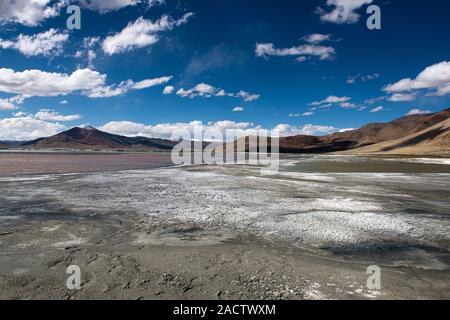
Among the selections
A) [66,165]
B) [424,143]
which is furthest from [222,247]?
[424,143]

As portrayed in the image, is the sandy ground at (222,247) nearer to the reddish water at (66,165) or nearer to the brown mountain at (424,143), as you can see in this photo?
the reddish water at (66,165)

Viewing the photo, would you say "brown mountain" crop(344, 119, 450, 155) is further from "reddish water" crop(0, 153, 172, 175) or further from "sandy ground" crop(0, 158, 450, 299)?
"sandy ground" crop(0, 158, 450, 299)

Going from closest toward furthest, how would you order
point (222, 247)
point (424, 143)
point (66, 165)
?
point (222, 247)
point (66, 165)
point (424, 143)

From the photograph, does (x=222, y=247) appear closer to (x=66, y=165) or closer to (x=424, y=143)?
(x=66, y=165)

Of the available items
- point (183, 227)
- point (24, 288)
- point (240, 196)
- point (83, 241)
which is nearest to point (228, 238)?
point (183, 227)

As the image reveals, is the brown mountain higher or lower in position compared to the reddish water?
higher

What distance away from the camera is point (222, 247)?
24.4 ft

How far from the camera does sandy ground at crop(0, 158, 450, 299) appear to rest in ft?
17.1

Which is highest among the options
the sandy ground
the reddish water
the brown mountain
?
the brown mountain

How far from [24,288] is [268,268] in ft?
14.1

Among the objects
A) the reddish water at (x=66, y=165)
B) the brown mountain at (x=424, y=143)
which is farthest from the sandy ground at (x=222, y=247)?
the brown mountain at (x=424, y=143)

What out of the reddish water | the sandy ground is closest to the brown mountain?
the reddish water

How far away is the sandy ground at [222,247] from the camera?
521cm
